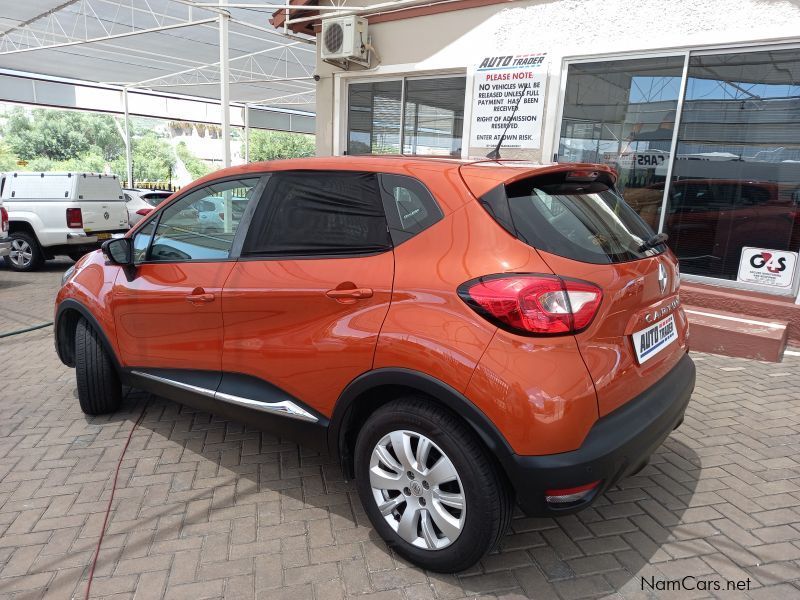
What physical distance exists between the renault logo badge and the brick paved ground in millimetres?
1155

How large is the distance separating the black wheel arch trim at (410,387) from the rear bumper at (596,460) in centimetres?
10

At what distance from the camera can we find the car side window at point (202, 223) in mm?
3035

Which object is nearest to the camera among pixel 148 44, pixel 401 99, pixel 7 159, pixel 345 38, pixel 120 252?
pixel 120 252

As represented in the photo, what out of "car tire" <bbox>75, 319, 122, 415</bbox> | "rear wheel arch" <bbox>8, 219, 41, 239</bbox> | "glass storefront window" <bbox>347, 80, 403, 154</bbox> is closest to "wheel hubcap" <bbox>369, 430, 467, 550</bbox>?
"car tire" <bbox>75, 319, 122, 415</bbox>

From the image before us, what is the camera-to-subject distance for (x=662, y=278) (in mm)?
2535

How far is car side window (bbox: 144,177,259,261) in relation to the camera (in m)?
3.04

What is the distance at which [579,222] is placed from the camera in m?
2.34

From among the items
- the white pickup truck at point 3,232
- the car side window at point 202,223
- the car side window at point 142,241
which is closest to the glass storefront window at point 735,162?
the car side window at point 202,223

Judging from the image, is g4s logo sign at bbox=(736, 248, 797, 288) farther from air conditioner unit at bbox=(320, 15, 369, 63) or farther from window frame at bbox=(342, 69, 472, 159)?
air conditioner unit at bbox=(320, 15, 369, 63)

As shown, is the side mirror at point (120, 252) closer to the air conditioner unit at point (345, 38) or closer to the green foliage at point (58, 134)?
the air conditioner unit at point (345, 38)

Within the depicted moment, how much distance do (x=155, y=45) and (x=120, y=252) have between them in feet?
46.3

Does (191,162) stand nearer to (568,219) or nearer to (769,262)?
(769,262)
